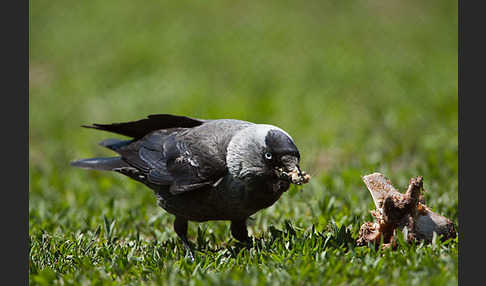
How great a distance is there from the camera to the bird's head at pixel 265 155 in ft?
13.1

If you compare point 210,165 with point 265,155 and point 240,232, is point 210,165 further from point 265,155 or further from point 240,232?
point 240,232

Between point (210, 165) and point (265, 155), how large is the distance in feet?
1.74

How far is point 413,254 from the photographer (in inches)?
147

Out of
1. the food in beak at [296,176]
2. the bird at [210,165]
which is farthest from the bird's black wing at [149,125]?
the food in beak at [296,176]

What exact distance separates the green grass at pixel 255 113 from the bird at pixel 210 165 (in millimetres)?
363

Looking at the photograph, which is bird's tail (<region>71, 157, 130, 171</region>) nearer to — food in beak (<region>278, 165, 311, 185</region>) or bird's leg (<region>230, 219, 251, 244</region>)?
bird's leg (<region>230, 219, 251, 244</region>)

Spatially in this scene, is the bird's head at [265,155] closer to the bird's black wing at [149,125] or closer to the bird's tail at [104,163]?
the bird's black wing at [149,125]

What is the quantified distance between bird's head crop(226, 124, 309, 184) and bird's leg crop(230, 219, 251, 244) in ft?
2.13

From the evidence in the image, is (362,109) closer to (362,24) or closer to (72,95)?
(362,24)

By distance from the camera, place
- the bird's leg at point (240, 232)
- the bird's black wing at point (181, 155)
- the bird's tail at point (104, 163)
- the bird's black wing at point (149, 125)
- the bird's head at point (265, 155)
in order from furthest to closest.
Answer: the bird's tail at point (104, 163), the bird's black wing at point (149, 125), the bird's leg at point (240, 232), the bird's black wing at point (181, 155), the bird's head at point (265, 155)

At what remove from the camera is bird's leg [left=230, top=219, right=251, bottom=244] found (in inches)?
186

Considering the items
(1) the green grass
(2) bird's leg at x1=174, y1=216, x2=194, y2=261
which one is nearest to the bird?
(2) bird's leg at x1=174, y1=216, x2=194, y2=261

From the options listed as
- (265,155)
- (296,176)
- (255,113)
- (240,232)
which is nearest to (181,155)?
(240,232)

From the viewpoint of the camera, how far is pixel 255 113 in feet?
28.7
